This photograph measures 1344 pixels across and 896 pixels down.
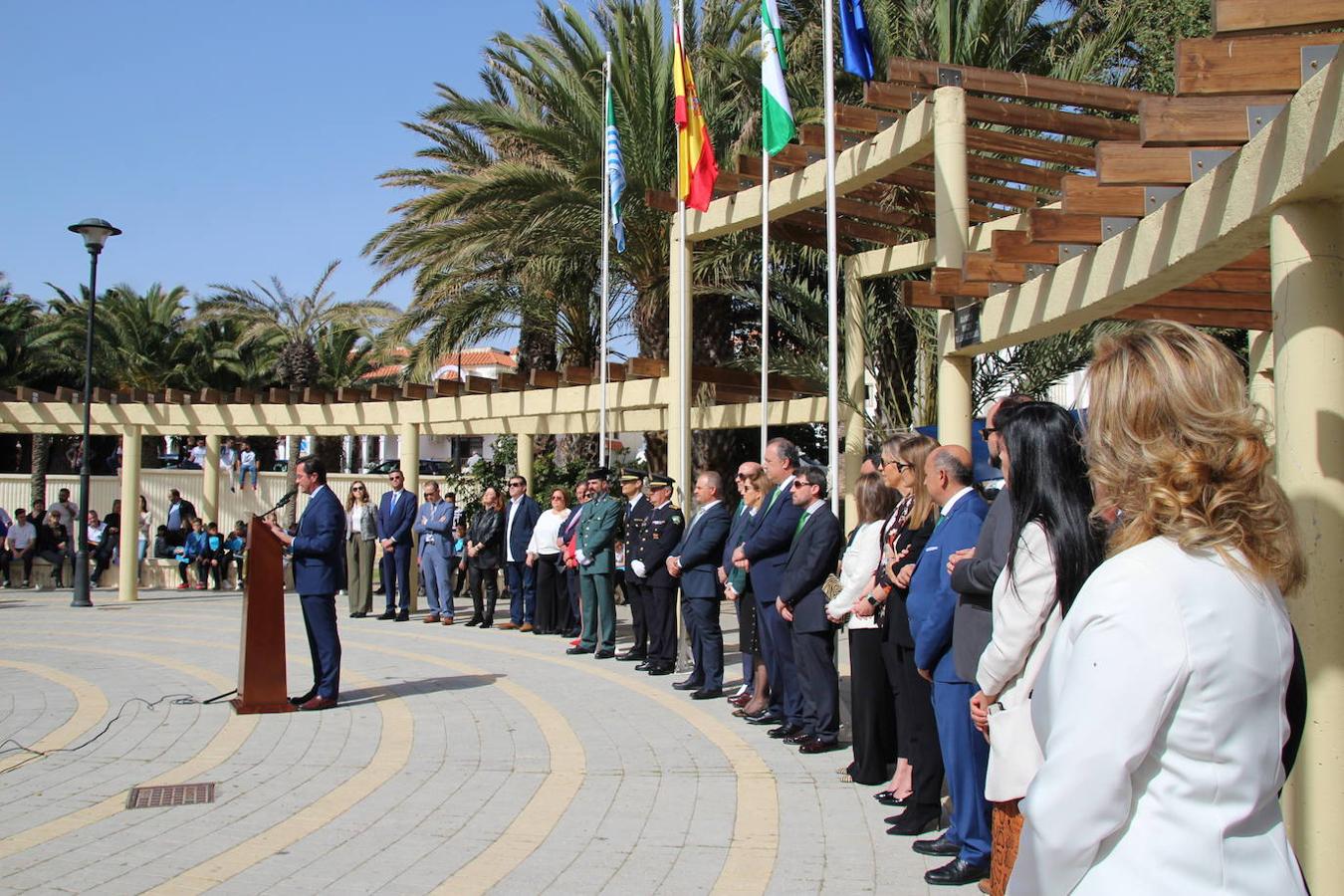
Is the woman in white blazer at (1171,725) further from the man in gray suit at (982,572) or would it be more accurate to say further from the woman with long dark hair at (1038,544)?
the man in gray suit at (982,572)

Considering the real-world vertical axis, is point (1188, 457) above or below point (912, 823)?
above

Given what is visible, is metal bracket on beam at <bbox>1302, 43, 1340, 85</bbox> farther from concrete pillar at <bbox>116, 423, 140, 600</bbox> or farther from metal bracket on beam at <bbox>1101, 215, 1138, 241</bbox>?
concrete pillar at <bbox>116, 423, 140, 600</bbox>

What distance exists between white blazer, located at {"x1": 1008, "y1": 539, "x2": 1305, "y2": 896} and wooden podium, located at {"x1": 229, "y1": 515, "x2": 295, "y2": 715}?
7832 millimetres

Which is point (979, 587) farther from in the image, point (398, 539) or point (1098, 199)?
point (398, 539)

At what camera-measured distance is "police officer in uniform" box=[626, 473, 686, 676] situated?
1066cm

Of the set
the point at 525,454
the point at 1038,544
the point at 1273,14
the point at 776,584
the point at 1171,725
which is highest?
the point at 1273,14

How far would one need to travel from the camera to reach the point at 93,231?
17812 mm

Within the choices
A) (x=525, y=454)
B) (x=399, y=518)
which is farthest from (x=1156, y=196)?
(x=525, y=454)

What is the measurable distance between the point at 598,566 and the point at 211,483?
12.7m

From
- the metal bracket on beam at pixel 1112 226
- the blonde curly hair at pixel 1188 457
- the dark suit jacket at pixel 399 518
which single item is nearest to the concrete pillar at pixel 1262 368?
the metal bracket on beam at pixel 1112 226

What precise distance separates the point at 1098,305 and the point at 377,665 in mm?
7665

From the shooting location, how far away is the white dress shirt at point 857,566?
6652 mm

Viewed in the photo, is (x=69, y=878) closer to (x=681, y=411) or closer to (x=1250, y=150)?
(x=1250, y=150)

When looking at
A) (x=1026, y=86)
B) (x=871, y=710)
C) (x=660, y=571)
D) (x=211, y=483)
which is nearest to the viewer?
(x=871, y=710)
